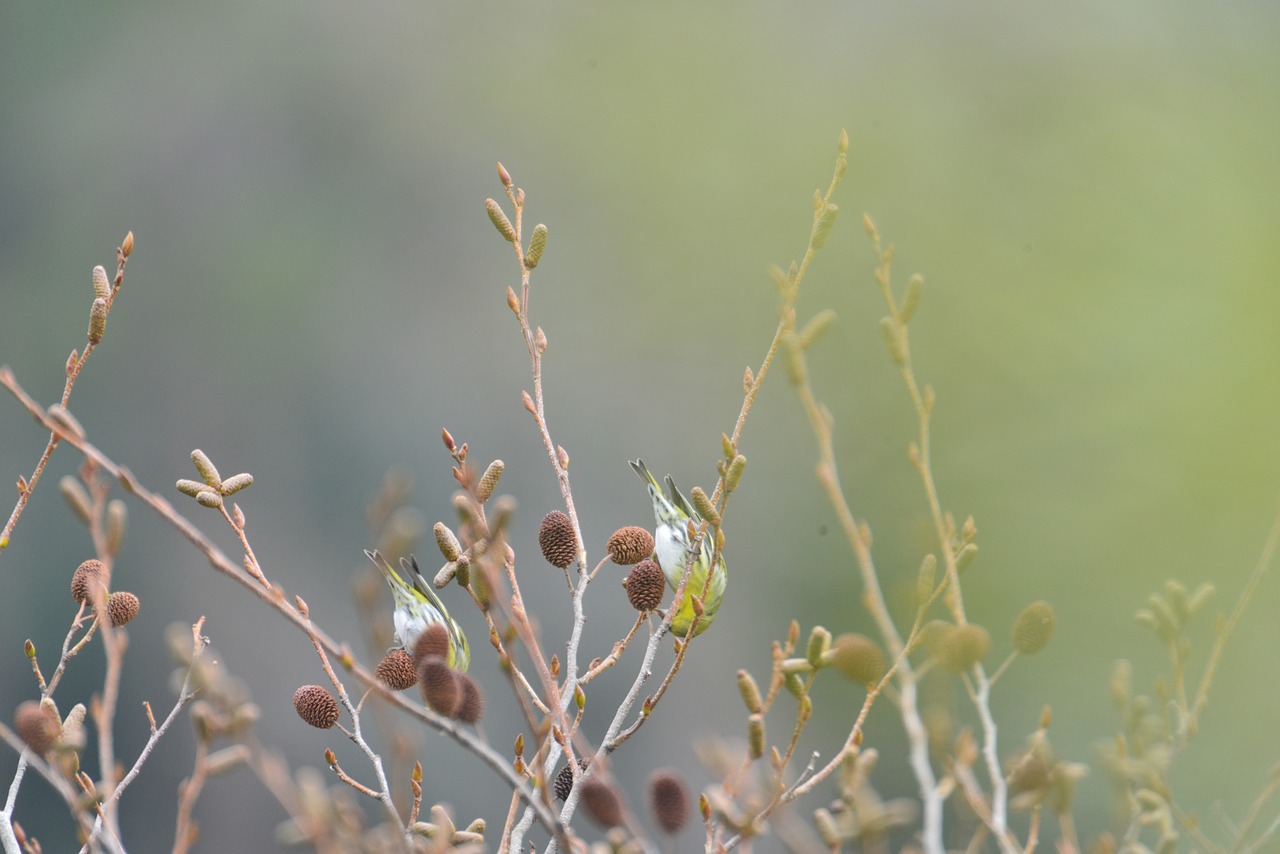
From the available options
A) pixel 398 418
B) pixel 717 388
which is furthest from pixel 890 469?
pixel 398 418

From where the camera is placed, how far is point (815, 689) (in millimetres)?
2107

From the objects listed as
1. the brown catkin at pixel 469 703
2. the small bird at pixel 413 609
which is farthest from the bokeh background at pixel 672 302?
the brown catkin at pixel 469 703

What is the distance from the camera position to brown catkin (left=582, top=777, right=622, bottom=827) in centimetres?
29

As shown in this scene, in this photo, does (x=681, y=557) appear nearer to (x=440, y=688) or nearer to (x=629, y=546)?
(x=629, y=546)

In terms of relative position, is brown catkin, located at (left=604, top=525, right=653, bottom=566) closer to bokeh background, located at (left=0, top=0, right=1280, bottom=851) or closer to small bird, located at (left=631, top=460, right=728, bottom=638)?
small bird, located at (left=631, top=460, right=728, bottom=638)

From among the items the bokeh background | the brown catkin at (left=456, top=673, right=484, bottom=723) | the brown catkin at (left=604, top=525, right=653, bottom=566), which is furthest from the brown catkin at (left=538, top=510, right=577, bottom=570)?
the bokeh background

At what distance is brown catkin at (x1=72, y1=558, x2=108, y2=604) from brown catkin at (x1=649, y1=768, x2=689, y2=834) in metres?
0.19

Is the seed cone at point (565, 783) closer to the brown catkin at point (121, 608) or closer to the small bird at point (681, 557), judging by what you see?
the small bird at point (681, 557)

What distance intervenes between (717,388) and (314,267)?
0.81 m

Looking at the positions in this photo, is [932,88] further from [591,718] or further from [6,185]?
[6,185]

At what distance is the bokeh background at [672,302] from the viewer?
1.86 metres

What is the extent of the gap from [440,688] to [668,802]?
0.07 meters

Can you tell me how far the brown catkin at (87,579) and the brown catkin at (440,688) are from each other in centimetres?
14

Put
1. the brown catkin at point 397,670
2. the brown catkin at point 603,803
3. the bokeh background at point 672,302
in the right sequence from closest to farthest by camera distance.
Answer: the brown catkin at point 603,803
the brown catkin at point 397,670
the bokeh background at point 672,302
